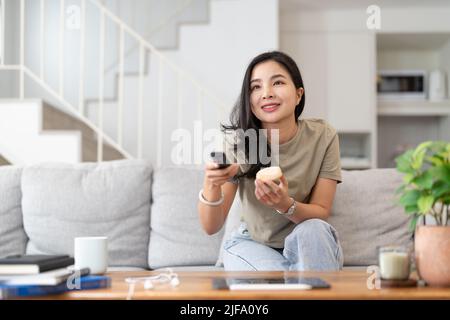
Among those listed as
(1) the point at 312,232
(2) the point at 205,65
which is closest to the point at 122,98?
(2) the point at 205,65

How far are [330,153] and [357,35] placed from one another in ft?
11.2

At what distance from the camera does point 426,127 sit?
18.1 feet

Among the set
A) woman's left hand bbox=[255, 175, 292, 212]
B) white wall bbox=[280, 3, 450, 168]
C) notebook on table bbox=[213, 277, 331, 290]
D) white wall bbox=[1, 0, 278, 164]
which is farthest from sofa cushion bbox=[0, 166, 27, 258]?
white wall bbox=[280, 3, 450, 168]

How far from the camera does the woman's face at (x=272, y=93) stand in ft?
6.11

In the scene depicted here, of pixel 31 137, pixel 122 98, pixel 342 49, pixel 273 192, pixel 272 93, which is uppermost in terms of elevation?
pixel 342 49

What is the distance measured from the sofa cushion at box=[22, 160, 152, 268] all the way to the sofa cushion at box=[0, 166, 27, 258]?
0.11 ft

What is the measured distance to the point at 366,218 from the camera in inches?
89.5

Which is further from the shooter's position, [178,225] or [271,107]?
[178,225]

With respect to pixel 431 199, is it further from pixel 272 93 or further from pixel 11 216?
pixel 11 216

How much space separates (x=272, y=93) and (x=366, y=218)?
0.72 metres

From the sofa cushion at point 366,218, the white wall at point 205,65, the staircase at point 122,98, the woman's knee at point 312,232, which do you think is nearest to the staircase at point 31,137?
the staircase at point 122,98

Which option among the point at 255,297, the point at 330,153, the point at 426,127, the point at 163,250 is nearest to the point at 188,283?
the point at 255,297

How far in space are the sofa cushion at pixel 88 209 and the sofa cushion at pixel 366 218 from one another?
0.76m

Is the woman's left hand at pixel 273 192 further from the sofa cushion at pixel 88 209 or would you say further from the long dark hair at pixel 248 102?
the sofa cushion at pixel 88 209
